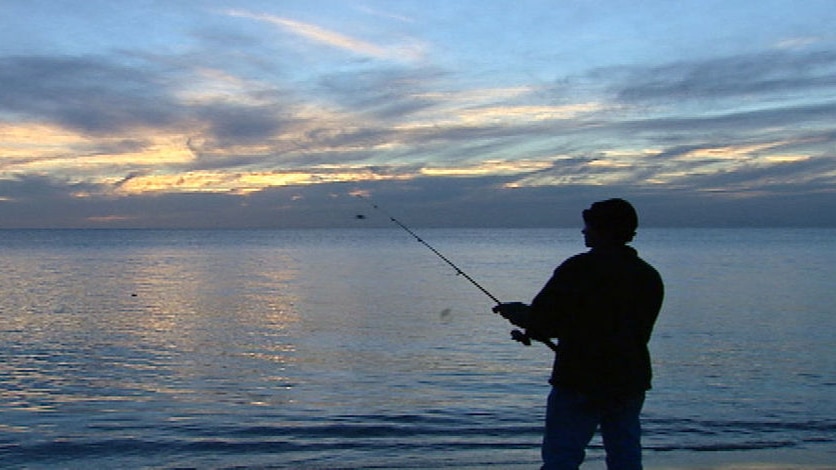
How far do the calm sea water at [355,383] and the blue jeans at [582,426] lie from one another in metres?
3.07

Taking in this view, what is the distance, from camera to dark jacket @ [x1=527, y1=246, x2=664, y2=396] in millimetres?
3756

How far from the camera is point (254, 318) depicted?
20.4 metres

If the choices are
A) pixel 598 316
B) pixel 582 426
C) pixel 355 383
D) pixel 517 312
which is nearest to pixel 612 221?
pixel 598 316

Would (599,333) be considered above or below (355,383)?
above

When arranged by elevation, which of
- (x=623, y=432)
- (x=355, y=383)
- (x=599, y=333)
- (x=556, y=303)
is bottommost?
(x=355, y=383)

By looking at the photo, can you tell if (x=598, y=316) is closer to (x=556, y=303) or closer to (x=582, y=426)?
(x=556, y=303)

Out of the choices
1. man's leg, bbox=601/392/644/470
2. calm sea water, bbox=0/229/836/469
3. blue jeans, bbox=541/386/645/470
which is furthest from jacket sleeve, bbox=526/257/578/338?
calm sea water, bbox=0/229/836/469

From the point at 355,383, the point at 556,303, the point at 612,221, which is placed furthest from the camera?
the point at 355,383

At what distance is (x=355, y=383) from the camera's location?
11859 millimetres

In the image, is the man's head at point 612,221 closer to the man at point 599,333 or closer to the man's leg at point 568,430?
the man at point 599,333

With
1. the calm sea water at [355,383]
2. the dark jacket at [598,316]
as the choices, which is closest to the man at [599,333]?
the dark jacket at [598,316]

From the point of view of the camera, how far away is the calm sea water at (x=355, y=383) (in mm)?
7965

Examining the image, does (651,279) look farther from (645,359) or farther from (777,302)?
(777,302)

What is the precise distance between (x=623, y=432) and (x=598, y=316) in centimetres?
61
